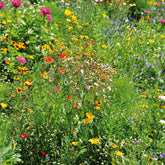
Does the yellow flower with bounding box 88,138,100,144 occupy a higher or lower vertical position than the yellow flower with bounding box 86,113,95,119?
lower

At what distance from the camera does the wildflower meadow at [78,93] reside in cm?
203

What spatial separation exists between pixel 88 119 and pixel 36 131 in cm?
49

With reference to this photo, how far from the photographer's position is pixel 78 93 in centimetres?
261

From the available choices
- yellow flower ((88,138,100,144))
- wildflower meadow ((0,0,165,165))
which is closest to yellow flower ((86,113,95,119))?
wildflower meadow ((0,0,165,165))

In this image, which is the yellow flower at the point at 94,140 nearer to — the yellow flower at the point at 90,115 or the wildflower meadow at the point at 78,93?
the wildflower meadow at the point at 78,93

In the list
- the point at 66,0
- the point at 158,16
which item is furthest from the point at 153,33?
the point at 66,0

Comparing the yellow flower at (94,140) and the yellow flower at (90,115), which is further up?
the yellow flower at (90,115)

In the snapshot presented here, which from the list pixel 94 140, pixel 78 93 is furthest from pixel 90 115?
pixel 78 93

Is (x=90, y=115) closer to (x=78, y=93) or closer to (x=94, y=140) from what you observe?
(x=94, y=140)

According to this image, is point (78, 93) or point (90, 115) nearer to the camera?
point (90, 115)

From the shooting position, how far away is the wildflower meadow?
203cm

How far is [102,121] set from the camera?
2.09 m

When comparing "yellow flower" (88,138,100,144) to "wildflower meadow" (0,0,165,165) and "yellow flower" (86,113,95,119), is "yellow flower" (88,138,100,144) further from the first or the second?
"yellow flower" (86,113,95,119)

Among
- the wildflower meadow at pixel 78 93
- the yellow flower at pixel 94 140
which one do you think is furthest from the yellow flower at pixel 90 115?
the yellow flower at pixel 94 140
